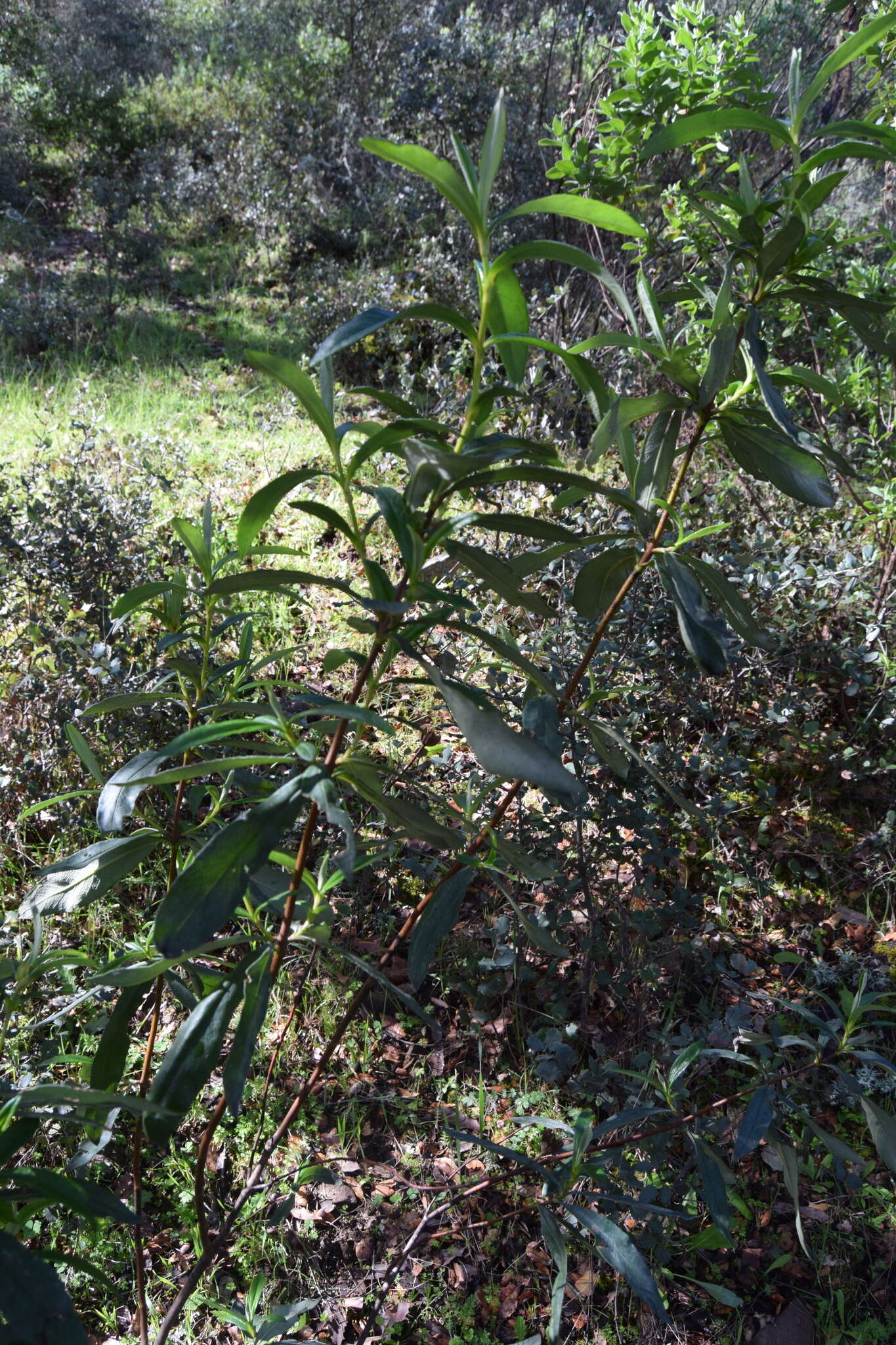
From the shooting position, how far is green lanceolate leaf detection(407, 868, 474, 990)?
1208 millimetres

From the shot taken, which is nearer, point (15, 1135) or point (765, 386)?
point (15, 1135)

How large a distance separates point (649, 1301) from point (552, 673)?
1273mm

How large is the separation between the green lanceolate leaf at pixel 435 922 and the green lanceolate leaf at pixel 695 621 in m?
0.48

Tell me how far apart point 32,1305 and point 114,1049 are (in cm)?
41

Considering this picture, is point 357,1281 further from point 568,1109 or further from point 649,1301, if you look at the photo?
point 649,1301

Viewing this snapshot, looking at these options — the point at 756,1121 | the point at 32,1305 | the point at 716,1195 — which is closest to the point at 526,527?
the point at 32,1305

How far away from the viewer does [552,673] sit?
2.13 m

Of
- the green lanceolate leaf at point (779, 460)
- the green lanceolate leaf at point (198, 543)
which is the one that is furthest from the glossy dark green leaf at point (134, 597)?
the green lanceolate leaf at point (779, 460)

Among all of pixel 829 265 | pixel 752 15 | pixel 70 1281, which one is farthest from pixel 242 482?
pixel 752 15

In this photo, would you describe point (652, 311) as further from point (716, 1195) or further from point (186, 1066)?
point (716, 1195)

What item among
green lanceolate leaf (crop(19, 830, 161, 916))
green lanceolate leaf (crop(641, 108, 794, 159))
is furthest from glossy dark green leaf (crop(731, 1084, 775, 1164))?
green lanceolate leaf (crop(641, 108, 794, 159))

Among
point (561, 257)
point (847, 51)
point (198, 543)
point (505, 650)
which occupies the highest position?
point (847, 51)

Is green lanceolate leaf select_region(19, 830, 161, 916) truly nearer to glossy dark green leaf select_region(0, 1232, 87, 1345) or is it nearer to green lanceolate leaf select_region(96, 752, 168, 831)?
green lanceolate leaf select_region(96, 752, 168, 831)

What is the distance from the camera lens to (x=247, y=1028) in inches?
34.4
